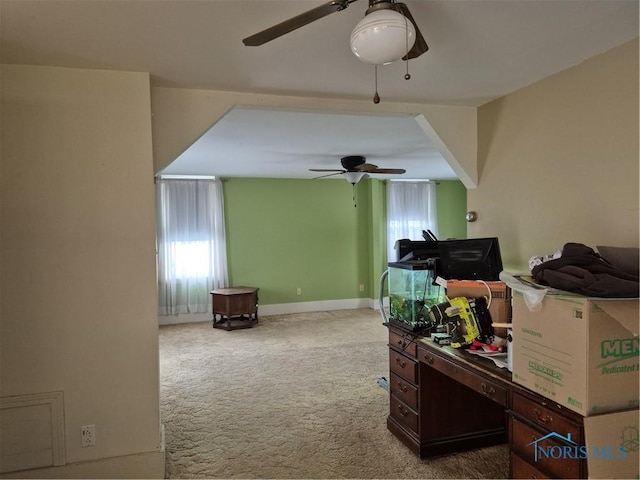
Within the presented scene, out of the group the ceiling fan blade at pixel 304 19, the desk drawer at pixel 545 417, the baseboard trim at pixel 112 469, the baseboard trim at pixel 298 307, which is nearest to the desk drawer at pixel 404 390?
the desk drawer at pixel 545 417

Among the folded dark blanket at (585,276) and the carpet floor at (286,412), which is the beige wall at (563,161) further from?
the carpet floor at (286,412)

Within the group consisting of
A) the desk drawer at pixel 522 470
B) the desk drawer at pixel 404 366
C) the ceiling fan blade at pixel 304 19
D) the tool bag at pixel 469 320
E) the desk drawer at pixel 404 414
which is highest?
the ceiling fan blade at pixel 304 19

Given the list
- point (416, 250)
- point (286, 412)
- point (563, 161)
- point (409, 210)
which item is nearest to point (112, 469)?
point (286, 412)

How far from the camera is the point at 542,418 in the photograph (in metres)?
1.63

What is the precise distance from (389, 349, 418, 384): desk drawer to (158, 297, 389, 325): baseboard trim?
3.83m

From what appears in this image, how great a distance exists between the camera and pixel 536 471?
5.49 feet

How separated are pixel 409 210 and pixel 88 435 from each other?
20.1 feet

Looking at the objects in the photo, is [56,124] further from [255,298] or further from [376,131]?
[255,298]

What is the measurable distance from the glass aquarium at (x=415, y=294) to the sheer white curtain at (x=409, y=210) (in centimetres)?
436

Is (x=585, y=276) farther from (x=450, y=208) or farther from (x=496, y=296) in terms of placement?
(x=450, y=208)

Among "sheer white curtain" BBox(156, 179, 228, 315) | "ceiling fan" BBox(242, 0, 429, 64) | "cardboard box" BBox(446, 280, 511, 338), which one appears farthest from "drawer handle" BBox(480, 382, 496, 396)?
"sheer white curtain" BBox(156, 179, 228, 315)

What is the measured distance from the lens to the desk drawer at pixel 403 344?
8.67 feet

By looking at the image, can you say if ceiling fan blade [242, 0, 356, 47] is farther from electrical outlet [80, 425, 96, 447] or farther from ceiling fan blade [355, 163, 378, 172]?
ceiling fan blade [355, 163, 378, 172]

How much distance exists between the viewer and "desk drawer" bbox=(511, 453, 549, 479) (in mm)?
1677
